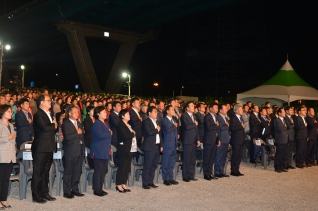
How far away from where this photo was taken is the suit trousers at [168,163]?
8878 mm

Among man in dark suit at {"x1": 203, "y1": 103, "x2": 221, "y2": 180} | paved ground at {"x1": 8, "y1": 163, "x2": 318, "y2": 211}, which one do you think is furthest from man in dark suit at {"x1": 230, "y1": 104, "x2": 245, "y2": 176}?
man in dark suit at {"x1": 203, "y1": 103, "x2": 221, "y2": 180}

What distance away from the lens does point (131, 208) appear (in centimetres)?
668

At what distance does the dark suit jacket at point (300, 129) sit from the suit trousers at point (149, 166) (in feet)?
18.6

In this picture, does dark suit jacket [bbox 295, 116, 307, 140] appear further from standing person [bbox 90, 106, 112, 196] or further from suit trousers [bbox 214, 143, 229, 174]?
standing person [bbox 90, 106, 112, 196]

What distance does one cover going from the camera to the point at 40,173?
6.80m

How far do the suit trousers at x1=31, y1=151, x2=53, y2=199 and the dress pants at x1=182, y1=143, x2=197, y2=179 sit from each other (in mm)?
3479

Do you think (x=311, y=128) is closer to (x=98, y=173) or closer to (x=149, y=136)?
(x=149, y=136)

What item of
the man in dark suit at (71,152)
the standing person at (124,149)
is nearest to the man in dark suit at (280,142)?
the standing person at (124,149)

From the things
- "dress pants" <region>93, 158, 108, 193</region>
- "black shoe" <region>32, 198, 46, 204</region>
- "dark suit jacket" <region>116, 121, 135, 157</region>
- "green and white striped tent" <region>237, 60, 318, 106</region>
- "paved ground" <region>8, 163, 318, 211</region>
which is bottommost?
"paved ground" <region>8, 163, 318, 211</region>

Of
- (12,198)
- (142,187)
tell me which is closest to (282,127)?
(142,187)

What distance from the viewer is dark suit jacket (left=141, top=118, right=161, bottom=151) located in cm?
834

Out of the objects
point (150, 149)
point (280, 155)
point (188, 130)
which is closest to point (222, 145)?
point (188, 130)

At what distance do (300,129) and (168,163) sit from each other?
530 cm

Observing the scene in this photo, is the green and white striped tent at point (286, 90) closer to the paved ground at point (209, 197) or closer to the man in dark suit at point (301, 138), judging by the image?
the man in dark suit at point (301, 138)
